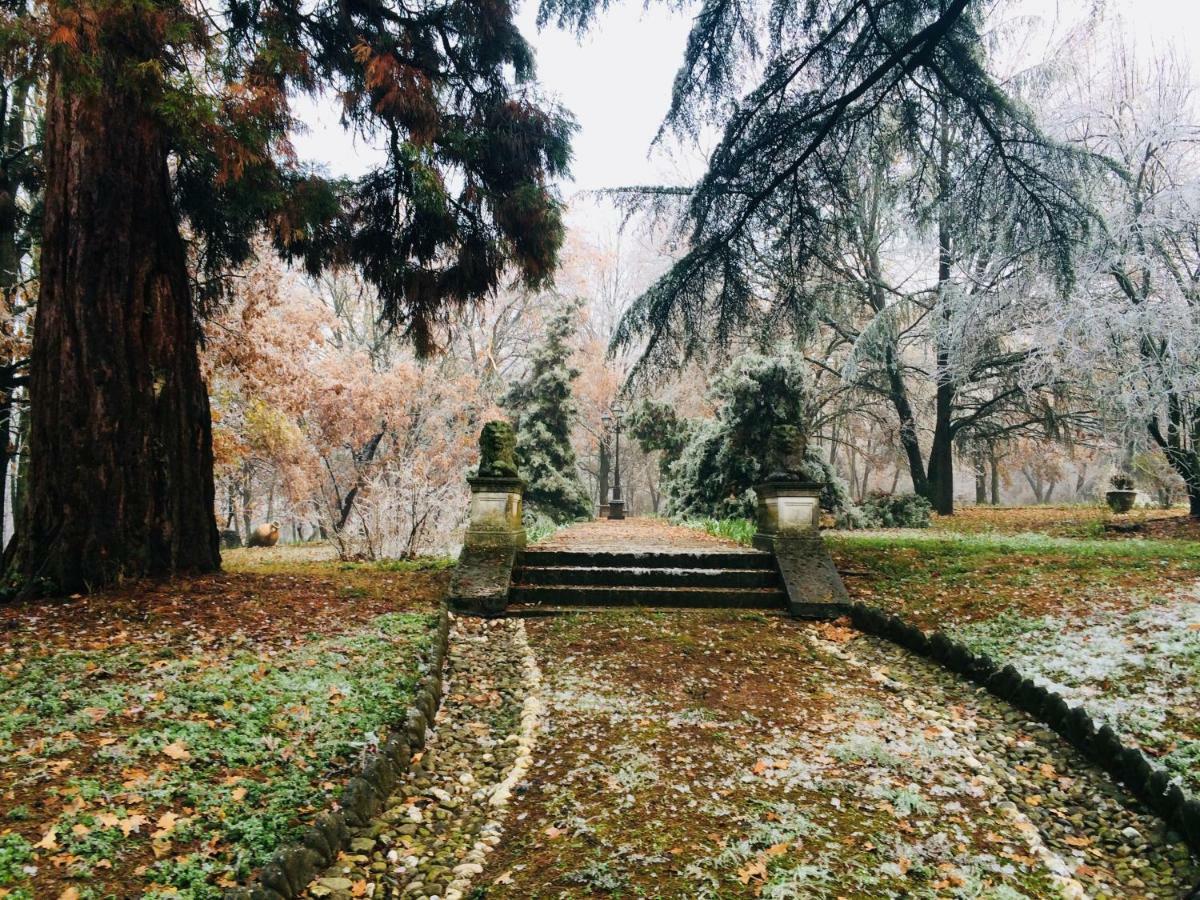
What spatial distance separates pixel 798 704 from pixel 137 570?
5.34 meters

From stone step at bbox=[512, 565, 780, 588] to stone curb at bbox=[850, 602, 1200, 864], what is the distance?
3.84 feet

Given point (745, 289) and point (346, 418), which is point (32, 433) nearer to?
point (745, 289)

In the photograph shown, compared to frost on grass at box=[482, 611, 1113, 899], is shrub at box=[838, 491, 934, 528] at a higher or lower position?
higher

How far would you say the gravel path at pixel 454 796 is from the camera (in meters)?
2.52

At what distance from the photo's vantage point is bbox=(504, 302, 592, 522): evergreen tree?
56.5 feet

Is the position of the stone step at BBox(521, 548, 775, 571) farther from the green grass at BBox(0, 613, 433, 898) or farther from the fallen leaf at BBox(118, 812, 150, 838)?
the fallen leaf at BBox(118, 812, 150, 838)

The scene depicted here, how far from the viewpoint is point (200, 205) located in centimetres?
689

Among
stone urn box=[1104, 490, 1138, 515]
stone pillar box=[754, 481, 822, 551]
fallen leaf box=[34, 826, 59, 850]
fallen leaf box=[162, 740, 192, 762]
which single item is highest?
stone pillar box=[754, 481, 822, 551]

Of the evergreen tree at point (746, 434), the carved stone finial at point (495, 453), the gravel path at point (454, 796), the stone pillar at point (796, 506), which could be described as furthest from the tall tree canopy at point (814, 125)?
the evergreen tree at point (746, 434)

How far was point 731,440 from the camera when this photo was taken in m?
12.6

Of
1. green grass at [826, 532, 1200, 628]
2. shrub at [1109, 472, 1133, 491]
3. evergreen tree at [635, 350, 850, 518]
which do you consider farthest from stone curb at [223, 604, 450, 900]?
shrub at [1109, 472, 1133, 491]

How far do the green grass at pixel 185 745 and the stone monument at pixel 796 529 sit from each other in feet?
12.7

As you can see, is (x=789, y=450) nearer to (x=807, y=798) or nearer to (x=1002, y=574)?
(x=1002, y=574)

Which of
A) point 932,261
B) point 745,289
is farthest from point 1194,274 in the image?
point 745,289
